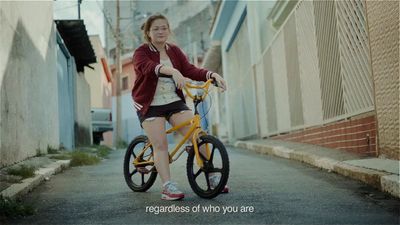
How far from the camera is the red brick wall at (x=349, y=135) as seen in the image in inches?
236

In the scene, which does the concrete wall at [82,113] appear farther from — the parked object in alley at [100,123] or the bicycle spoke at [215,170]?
the bicycle spoke at [215,170]

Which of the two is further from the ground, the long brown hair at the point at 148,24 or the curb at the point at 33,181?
the long brown hair at the point at 148,24

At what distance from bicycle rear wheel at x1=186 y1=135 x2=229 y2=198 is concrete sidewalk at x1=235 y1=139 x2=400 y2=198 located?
4.39 feet

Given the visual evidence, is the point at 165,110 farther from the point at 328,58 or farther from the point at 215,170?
the point at 328,58

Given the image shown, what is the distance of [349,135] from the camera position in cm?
669

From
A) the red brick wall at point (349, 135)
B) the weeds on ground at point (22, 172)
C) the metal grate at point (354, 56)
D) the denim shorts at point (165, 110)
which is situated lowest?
the weeds on ground at point (22, 172)

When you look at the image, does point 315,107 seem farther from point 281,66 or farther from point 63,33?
point 63,33

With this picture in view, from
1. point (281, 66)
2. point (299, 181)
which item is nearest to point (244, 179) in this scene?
point (299, 181)

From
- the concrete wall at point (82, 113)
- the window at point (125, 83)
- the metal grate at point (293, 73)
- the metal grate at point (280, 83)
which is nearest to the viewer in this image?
the metal grate at point (293, 73)

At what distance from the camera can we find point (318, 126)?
8289mm

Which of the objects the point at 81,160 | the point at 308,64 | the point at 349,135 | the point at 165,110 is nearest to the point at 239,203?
the point at 165,110

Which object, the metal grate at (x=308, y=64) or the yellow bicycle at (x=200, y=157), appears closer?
the yellow bicycle at (x=200, y=157)

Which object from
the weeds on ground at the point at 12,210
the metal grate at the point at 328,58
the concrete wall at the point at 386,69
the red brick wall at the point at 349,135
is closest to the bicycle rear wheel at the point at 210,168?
the weeds on ground at the point at 12,210

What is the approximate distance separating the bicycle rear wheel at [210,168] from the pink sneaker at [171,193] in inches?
7.1
